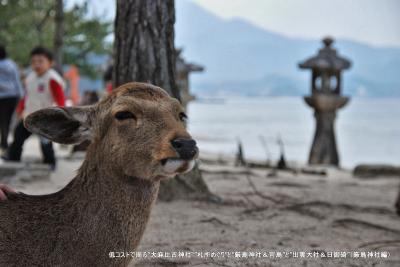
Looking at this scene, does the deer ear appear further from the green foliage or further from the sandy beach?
the green foliage

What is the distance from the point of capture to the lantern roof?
14.2 meters

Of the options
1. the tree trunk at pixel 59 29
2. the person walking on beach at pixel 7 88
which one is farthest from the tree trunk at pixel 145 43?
the tree trunk at pixel 59 29

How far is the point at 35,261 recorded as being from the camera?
2686 mm

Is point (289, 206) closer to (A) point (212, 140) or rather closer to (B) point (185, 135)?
(B) point (185, 135)

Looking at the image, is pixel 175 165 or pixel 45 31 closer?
pixel 175 165

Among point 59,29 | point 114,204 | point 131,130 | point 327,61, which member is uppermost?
point 59,29

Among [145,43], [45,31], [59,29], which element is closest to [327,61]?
[59,29]

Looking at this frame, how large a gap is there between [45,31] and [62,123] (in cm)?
2249

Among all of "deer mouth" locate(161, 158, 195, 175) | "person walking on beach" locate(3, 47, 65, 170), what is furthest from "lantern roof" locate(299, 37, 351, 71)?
"deer mouth" locate(161, 158, 195, 175)

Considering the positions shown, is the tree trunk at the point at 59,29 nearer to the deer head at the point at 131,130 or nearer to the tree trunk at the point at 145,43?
the tree trunk at the point at 145,43

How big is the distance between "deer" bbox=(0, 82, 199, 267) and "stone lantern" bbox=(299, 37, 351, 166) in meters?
11.8

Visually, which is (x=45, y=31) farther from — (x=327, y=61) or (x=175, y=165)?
(x=175, y=165)

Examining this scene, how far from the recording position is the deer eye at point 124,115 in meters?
2.84

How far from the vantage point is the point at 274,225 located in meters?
5.05
